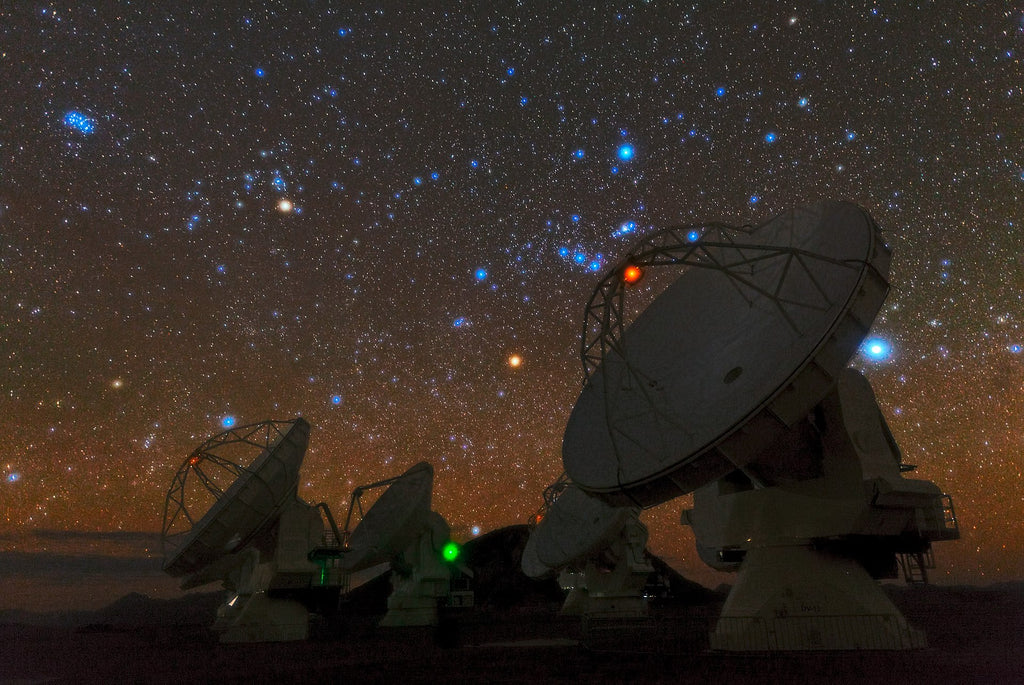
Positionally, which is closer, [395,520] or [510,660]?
[510,660]

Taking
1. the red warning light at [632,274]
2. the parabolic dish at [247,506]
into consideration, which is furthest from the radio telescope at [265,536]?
the red warning light at [632,274]

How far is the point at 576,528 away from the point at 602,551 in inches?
48.1

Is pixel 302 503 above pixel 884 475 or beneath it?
above

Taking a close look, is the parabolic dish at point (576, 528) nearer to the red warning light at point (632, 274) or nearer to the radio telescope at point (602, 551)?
the radio telescope at point (602, 551)

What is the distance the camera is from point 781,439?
1442cm

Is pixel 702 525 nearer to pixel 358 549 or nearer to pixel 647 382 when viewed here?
pixel 647 382

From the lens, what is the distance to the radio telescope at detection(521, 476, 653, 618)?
25.6m

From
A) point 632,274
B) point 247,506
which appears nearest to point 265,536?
point 247,506

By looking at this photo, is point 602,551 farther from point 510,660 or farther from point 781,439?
point 781,439

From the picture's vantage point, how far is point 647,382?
15398mm

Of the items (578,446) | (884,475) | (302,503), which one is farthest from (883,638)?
(302,503)

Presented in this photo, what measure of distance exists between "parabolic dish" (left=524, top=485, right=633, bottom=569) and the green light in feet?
10.8

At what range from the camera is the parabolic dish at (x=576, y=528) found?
25.4 m

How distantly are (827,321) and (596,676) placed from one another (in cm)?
671
